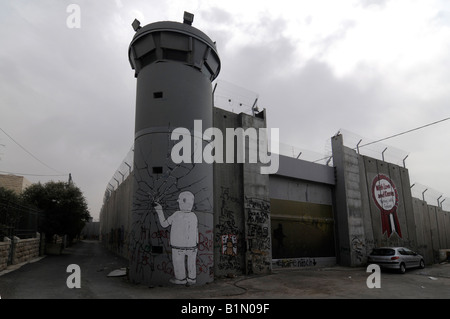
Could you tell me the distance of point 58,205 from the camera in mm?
24641

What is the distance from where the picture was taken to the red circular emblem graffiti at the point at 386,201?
23.9 metres

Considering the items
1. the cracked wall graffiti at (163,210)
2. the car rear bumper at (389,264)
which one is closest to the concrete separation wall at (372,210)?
the car rear bumper at (389,264)

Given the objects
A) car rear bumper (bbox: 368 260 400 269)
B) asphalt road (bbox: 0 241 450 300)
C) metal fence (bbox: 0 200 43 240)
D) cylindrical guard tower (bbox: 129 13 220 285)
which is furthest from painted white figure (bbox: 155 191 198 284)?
car rear bumper (bbox: 368 260 400 269)

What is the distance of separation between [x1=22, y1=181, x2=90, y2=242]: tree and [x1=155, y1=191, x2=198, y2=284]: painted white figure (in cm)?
1614

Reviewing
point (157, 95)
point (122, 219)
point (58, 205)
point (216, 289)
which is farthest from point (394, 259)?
point (58, 205)

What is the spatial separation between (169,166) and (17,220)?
1011 centimetres

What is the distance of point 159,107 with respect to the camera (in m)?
12.7

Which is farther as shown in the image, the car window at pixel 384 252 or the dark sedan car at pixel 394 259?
the car window at pixel 384 252

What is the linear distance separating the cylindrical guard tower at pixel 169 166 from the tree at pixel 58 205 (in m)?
14.9

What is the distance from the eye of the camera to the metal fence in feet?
48.2

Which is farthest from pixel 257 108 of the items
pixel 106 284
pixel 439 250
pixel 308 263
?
pixel 439 250

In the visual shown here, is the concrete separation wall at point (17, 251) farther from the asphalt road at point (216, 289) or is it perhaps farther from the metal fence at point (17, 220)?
Answer: the asphalt road at point (216, 289)

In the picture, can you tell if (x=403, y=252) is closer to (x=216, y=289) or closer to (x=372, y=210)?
(x=372, y=210)
